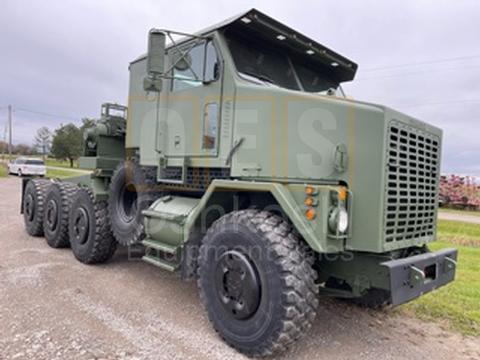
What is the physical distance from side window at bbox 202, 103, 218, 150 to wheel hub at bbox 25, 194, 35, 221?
575cm

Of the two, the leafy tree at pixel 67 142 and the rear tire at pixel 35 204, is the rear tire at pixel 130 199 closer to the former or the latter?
the rear tire at pixel 35 204

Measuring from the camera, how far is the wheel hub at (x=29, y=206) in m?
8.14

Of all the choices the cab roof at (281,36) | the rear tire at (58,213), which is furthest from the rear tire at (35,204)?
the cab roof at (281,36)

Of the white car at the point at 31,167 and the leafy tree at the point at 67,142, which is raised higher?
the leafy tree at the point at 67,142

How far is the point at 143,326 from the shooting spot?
12.3ft

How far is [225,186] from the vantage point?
3568 millimetres

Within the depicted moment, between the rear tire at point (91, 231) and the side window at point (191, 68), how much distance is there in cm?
258

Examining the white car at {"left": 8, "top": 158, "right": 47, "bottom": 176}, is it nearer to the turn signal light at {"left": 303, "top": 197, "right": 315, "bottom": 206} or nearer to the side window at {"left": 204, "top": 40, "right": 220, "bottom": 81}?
the side window at {"left": 204, "top": 40, "right": 220, "bottom": 81}

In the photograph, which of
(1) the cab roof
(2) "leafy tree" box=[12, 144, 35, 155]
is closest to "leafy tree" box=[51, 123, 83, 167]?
(2) "leafy tree" box=[12, 144, 35, 155]

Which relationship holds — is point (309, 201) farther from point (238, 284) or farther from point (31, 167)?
point (31, 167)

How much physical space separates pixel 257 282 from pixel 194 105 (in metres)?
2.21

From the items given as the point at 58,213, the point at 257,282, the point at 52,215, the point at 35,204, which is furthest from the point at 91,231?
the point at 257,282

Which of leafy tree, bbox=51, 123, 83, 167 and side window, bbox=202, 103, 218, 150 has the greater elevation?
leafy tree, bbox=51, 123, 83, 167

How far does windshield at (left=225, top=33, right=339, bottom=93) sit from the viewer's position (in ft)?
13.1
